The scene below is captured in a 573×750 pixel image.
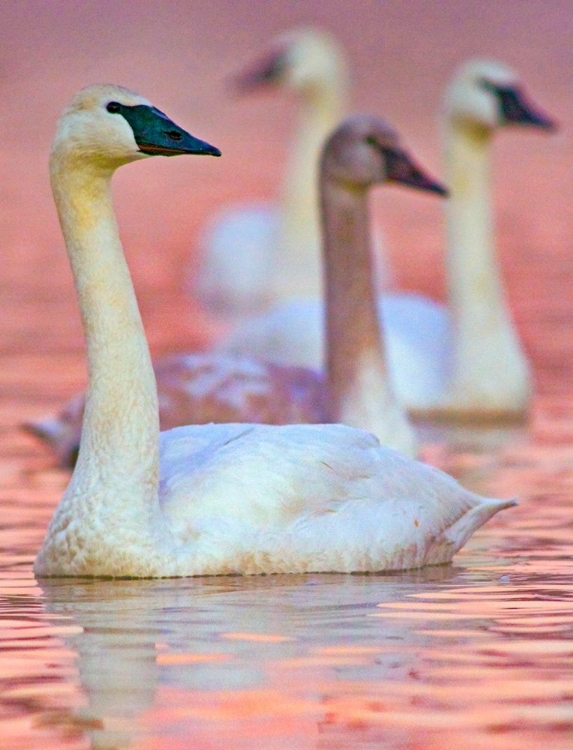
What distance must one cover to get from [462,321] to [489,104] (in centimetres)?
147

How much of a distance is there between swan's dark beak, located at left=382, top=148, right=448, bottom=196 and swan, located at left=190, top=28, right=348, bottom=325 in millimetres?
7172

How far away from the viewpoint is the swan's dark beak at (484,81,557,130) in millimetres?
14656

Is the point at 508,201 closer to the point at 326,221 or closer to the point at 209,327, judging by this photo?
the point at 209,327

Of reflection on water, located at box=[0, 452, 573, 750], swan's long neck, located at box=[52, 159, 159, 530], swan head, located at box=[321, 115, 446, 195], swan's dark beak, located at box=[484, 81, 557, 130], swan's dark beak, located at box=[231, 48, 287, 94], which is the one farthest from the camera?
swan's dark beak, located at box=[231, 48, 287, 94]

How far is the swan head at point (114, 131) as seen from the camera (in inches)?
307

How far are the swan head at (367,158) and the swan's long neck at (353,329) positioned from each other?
0.23 ft

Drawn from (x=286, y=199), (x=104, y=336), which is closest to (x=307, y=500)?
(x=104, y=336)

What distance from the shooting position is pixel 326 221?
468 inches

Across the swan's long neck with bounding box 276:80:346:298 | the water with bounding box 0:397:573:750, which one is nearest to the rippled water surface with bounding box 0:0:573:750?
the water with bounding box 0:397:573:750

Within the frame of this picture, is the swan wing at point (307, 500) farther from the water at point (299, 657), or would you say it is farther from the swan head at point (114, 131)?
the swan head at point (114, 131)

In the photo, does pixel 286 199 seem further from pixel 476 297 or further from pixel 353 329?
pixel 353 329

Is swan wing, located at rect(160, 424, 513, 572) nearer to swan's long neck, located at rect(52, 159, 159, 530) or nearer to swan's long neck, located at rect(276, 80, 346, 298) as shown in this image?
swan's long neck, located at rect(52, 159, 159, 530)

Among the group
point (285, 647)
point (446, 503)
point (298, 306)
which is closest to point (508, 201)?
point (298, 306)

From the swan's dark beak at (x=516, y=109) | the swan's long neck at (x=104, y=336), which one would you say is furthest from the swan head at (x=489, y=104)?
the swan's long neck at (x=104, y=336)
